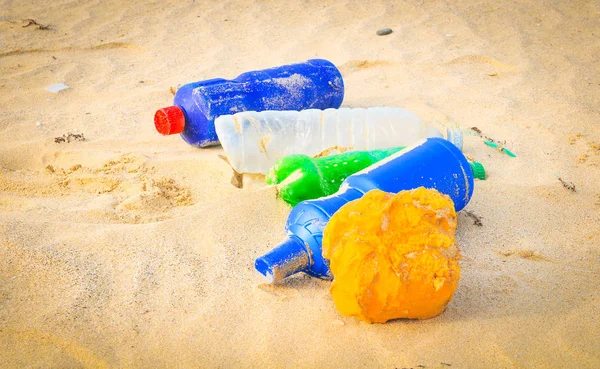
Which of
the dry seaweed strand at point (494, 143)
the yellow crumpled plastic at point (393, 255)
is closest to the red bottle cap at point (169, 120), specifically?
the yellow crumpled plastic at point (393, 255)

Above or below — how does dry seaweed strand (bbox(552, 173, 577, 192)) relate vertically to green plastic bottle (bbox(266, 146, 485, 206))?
below

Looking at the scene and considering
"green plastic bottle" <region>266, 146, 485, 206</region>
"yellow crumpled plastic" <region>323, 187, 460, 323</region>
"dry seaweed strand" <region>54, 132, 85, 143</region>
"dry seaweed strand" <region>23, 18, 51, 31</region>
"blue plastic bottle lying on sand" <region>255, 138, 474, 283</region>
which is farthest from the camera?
"dry seaweed strand" <region>23, 18, 51, 31</region>

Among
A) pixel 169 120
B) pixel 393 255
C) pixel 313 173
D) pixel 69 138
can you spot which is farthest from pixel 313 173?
pixel 69 138

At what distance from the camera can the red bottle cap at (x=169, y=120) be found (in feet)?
8.96

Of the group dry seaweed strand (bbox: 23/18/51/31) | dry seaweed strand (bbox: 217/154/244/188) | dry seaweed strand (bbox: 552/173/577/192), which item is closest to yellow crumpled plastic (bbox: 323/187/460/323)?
dry seaweed strand (bbox: 217/154/244/188)

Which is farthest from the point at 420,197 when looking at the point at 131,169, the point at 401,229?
the point at 131,169

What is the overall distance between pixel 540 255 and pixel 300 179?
2.99 ft

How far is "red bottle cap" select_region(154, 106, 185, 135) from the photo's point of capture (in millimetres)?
2730

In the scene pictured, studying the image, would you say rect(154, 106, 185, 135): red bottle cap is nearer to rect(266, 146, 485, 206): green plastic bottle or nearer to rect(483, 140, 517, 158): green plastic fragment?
rect(266, 146, 485, 206): green plastic bottle

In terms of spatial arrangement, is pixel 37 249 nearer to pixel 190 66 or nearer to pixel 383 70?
pixel 190 66

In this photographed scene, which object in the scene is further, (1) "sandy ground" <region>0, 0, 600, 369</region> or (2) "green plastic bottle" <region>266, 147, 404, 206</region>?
(2) "green plastic bottle" <region>266, 147, 404, 206</region>

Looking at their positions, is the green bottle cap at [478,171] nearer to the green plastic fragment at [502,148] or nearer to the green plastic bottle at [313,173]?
the green plastic fragment at [502,148]

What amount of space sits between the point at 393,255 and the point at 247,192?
956mm

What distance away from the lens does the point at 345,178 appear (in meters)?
2.27
